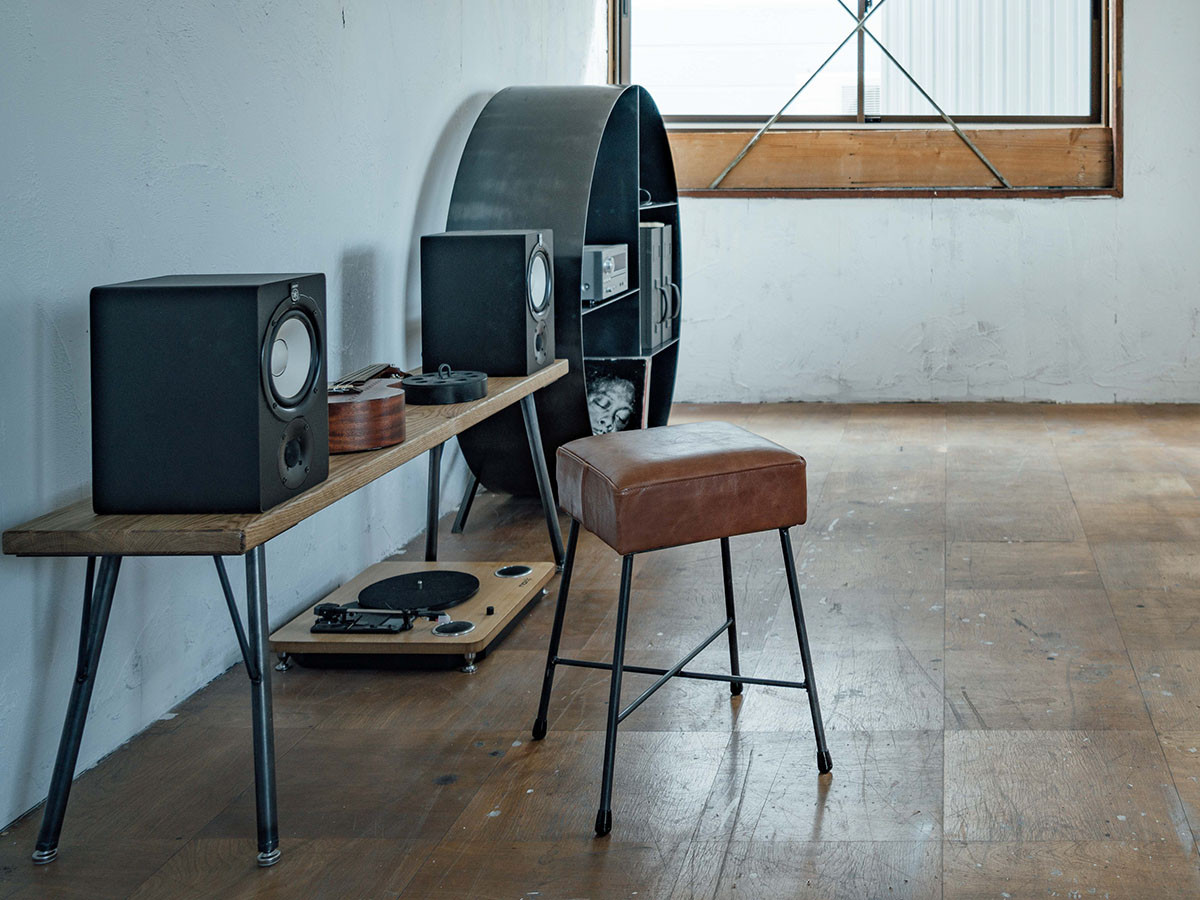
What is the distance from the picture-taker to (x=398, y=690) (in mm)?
2611

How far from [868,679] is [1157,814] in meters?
0.71

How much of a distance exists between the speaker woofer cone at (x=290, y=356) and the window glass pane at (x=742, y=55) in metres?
4.84

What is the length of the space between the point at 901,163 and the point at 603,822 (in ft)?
15.9

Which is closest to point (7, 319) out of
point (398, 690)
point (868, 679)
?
point (398, 690)

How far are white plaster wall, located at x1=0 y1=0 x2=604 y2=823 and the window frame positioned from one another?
8.95ft

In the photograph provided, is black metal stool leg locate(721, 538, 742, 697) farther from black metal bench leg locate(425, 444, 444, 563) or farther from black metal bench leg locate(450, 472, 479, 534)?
black metal bench leg locate(450, 472, 479, 534)

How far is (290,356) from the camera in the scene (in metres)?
1.89

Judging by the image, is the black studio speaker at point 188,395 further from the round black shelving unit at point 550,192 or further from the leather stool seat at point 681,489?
the round black shelving unit at point 550,192

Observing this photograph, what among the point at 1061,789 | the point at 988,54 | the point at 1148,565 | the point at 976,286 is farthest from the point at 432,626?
the point at 988,54

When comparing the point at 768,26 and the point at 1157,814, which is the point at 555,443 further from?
the point at 768,26

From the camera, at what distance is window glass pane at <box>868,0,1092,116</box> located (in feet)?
20.1

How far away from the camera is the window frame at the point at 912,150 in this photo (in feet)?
19.9

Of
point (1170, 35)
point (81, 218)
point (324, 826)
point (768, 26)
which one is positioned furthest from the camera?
point (768, 26)

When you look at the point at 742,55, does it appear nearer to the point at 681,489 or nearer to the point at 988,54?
the point at 988,54
